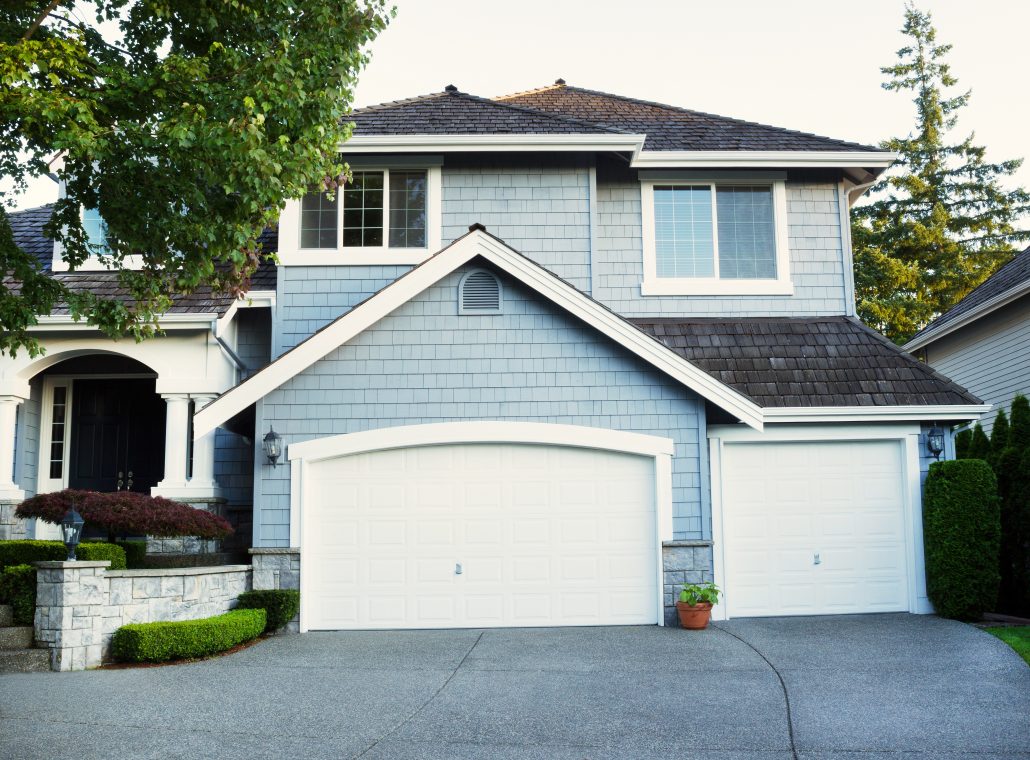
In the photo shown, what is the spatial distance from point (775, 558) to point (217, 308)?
765 centimetres

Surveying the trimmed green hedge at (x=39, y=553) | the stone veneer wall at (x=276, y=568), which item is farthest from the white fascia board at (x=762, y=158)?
the trimmed green hedge at (x=39, y=553)

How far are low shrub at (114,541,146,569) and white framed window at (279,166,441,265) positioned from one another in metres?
3.93

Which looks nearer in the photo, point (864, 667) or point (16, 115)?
point (16, 115)

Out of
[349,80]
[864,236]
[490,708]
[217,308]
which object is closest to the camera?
[490,708]

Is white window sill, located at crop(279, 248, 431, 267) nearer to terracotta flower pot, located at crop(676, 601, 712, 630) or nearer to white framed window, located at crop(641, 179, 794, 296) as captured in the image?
white framed window, located at crop(641, 179, 794, 296)

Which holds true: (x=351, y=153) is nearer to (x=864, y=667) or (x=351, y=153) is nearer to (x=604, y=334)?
(x=604, y=334)

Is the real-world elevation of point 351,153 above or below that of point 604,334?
above

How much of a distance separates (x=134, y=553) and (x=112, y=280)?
4.21 metres

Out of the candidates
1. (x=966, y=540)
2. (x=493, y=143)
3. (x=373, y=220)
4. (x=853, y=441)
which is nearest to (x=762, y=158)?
(x=493, y=143)

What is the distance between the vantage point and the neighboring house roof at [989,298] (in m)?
15.9

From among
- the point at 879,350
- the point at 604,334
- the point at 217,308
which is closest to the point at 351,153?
the point at 217,308

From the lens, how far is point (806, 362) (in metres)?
11.9

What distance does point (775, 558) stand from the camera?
37.1ft

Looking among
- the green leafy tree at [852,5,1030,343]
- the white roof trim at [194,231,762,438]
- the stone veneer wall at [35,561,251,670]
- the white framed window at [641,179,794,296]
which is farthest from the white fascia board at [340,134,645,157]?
the green leafy tree at [852,5,1030,343]
